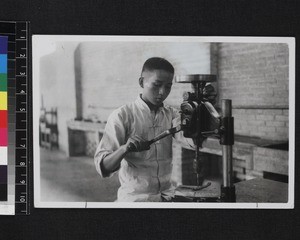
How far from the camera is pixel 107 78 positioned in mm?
2203

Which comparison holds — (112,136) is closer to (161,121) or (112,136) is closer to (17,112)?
(161,121)

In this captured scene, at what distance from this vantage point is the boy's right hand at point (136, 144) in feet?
7.20

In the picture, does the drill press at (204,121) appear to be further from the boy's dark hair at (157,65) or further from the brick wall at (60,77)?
the brick wall at (60,77)

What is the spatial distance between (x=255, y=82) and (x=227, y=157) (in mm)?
396

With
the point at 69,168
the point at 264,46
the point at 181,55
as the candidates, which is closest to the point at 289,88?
the point at 264,46

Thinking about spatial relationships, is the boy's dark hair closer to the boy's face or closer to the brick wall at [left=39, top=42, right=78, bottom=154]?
the boy's face

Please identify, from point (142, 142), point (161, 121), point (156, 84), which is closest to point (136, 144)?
point (142, 142)

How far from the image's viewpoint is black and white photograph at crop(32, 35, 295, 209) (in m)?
2.18

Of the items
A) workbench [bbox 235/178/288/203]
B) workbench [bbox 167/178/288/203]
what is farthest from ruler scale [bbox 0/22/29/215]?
workbench [bbox 235/178/288/203]

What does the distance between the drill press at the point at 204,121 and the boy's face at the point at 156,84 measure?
55 mm
